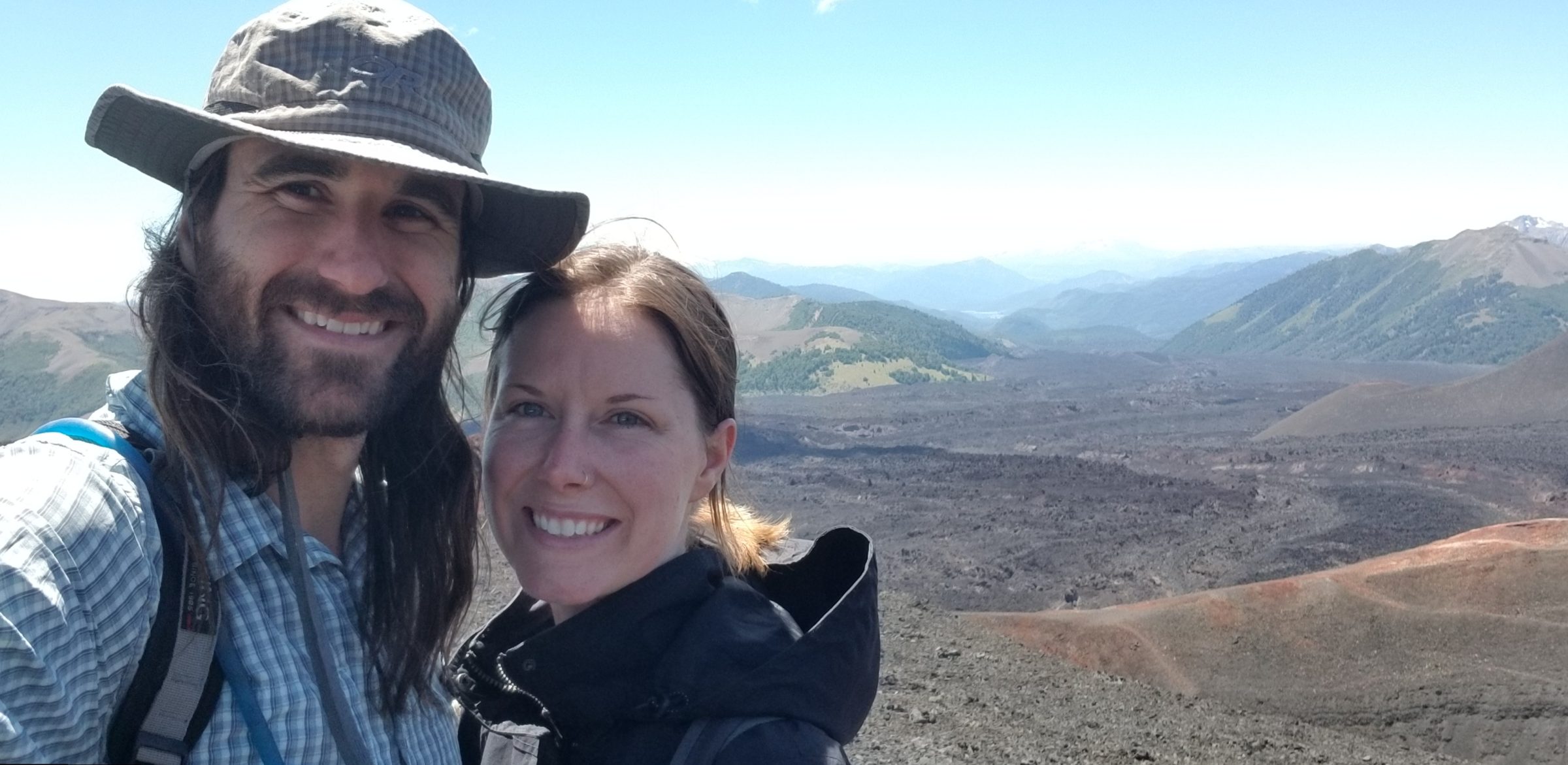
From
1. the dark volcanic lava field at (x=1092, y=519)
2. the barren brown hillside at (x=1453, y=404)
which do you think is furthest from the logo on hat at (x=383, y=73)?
the barren brown hillside at (x=1453, y=404)

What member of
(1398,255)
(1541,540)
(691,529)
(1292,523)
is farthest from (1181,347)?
(691,529)

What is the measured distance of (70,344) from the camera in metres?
123

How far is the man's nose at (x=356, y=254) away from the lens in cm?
206

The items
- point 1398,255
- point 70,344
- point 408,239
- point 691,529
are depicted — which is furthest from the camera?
point 1398,255

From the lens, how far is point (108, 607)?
1490mm

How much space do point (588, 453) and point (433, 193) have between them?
0.60 metres

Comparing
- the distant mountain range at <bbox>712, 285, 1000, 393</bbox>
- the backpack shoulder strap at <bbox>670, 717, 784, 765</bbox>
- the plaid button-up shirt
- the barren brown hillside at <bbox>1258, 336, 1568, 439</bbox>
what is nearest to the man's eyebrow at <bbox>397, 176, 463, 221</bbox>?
the plaid button-up shirt

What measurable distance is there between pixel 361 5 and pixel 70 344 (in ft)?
475

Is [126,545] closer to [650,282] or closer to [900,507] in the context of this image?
[650,282]

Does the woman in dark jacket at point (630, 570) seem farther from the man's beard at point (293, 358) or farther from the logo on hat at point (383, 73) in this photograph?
the logo on hat at point (383, 73)

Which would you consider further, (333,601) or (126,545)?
(333,601)

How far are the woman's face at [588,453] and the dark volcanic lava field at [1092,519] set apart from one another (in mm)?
1005

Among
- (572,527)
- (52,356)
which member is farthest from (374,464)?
(52,356)

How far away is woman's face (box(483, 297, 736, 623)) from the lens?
2.24 meters
